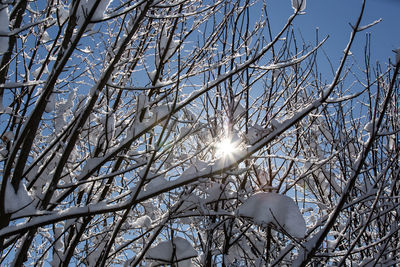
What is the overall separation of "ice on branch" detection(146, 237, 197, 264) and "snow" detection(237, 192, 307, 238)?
0.50 m

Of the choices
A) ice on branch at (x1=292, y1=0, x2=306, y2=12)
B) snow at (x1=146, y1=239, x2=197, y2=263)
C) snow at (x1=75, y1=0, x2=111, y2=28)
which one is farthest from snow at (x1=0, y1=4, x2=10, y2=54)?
ice on branch at (x1=292, y1=0, x2=306, y2=12)

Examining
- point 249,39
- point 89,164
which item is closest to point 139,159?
point 89,164

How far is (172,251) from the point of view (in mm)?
2396

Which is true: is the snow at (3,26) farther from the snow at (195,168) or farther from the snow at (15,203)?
the snow at (195,168)

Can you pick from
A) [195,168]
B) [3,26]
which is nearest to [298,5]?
[195,168]

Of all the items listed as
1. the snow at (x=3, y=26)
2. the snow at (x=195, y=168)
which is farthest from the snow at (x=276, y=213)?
the snow at (x=3, y=26)

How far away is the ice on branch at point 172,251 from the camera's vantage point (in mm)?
2377

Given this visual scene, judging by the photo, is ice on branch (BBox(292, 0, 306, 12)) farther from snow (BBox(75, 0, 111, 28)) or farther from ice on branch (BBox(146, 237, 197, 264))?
ice on branch (BBox(146, 237, 197, 264))

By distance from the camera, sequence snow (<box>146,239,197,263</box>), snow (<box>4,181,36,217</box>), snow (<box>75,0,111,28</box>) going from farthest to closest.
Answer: snow (<box>146,239,197,263</box>), snow (<box>4,181,36,217</box>), snow (<box>75,0,111,28</box>)

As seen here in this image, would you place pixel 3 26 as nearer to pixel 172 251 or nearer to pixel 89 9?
pixel 89 9

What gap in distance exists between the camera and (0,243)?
84.1 inches

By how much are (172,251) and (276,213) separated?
30.8 inches

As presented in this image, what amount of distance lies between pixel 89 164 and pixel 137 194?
0.60m

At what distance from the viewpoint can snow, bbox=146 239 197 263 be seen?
2377mm
